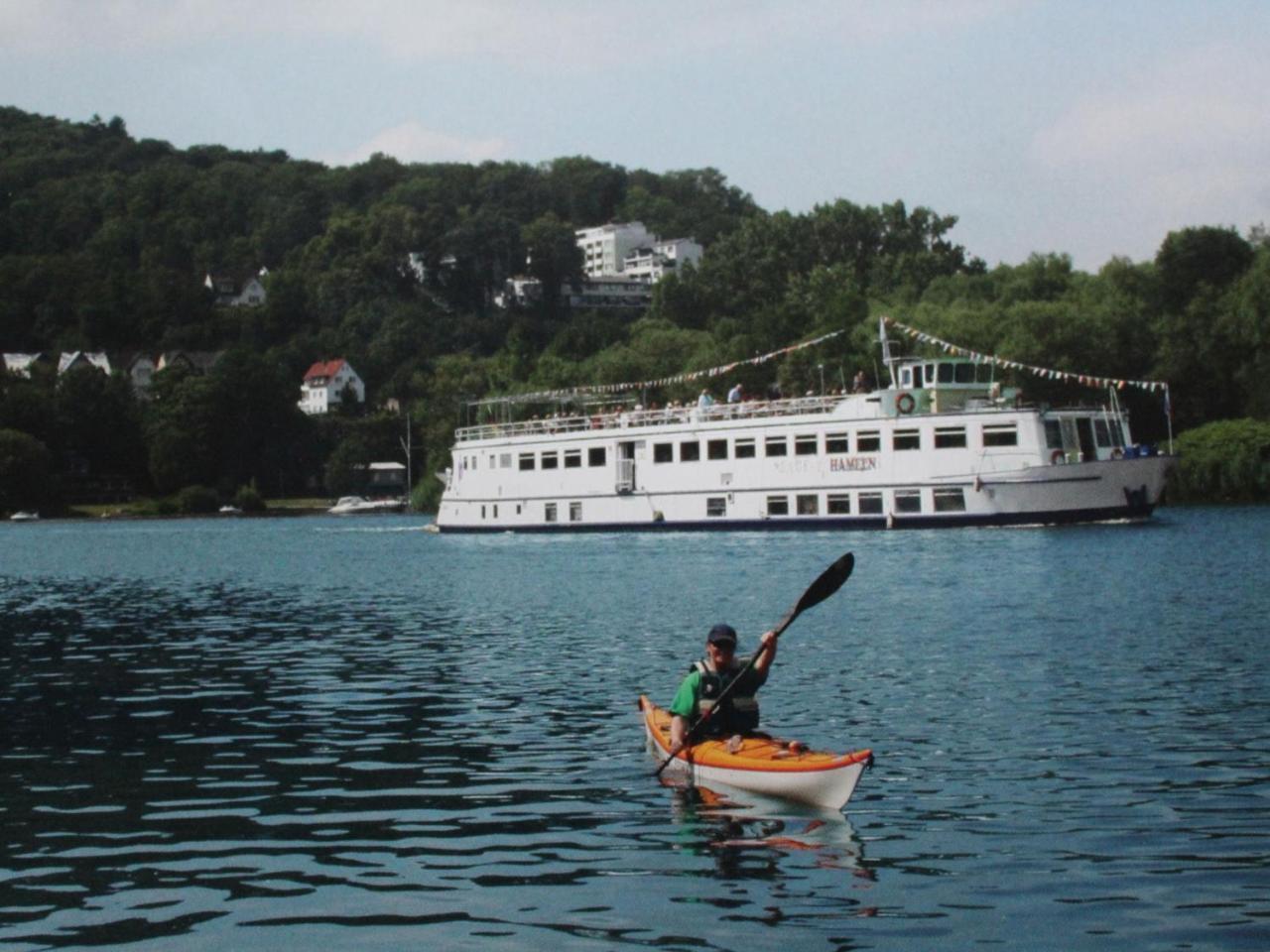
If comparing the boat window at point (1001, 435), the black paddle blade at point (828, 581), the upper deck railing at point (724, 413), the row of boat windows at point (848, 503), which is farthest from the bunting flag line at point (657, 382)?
the black paddle blade at point (828, 581)

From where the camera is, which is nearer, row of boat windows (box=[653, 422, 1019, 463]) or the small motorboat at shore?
row of boat windows (box=[653, 422, 1019, 463])

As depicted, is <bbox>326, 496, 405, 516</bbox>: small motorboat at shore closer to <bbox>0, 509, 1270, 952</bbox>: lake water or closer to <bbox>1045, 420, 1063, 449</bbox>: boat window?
<bbox>1045, 420, 1063, 449</bbox>: boat window

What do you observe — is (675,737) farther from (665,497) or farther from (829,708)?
(665,497)

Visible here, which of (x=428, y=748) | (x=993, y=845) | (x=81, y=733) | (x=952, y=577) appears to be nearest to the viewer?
(x=993, y=845)

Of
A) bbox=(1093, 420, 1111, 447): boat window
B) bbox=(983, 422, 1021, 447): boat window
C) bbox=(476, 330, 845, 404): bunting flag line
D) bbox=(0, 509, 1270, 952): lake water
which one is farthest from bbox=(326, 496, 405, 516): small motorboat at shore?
bbox=(0, 509, 1270, 952): lake water

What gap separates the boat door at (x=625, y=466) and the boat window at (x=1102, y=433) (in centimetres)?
2222

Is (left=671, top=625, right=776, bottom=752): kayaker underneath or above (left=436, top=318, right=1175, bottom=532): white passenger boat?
underneath

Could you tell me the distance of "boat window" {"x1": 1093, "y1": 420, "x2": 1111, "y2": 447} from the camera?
71750 mm

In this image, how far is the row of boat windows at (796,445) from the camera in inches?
2763

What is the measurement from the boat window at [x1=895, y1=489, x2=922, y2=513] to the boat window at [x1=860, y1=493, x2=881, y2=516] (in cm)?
94

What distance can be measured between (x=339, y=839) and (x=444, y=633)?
68.4 ft

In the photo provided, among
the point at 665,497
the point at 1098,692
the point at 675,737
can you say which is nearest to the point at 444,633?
the point at 1098,692

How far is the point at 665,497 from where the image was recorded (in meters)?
81.2

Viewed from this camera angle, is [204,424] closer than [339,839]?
No
